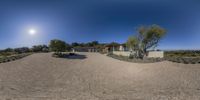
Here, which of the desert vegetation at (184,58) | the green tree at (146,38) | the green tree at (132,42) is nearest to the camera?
the desert vegetation at (184,58)

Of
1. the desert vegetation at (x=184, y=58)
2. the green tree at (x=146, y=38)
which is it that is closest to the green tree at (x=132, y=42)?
the green tree at (x=146, y=38)

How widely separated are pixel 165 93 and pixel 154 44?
3245cm

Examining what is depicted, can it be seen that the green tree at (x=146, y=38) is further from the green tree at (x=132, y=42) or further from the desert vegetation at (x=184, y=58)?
the desert vegetation at (x=184, y=58)

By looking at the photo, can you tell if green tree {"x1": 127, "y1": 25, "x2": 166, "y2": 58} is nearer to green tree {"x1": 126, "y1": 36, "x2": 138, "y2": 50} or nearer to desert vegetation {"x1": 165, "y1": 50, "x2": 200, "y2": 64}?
green tree {"x1": 126, "y1": 36, "x2": 138, "y2": 50}

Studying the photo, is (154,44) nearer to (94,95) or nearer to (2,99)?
(94,95)

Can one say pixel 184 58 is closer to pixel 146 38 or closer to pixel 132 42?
pixel 146 38

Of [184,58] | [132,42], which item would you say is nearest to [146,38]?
[132,42]

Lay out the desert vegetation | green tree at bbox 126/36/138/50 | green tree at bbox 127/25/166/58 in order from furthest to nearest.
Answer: green tree at bbox 126/36/138/50
green tree at bbox 127/25/166/58
the desert vegetation

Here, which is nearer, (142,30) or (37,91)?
(37,91)

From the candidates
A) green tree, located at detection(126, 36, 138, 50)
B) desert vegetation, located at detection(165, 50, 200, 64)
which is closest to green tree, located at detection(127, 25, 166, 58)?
green tree, located at detection(126, 36, 138, 50)

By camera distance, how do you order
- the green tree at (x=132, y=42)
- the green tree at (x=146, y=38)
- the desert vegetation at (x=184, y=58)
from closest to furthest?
the desert vegetation at (x=184, y=58)
the green tree at (x=146, y=38)
the green tree at (x=132, y=42)

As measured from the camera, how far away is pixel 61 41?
32.9 metres

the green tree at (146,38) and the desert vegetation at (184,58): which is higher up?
the green tree at (146,38)

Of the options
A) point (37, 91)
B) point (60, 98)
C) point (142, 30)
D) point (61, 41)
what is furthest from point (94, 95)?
point (142, 30)
